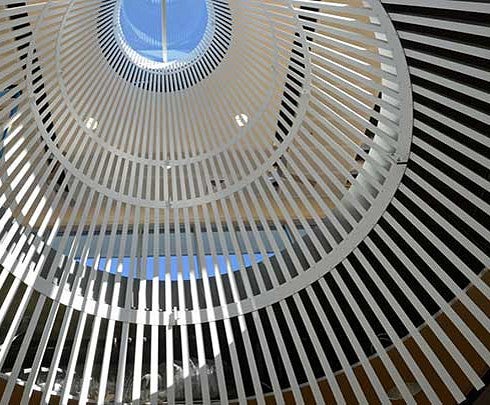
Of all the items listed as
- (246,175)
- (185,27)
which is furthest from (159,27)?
(246,175)

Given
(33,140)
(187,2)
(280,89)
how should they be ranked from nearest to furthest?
(33,140)
(280,89)
(187,2)

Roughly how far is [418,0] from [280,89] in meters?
2.04

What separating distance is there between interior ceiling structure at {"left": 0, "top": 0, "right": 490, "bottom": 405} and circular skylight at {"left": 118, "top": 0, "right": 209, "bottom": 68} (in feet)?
0.25

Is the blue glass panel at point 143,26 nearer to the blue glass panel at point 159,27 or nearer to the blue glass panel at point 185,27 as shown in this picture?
the blue glass panel at point 159,27

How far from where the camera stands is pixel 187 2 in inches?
241

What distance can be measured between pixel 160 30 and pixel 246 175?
2.28 m

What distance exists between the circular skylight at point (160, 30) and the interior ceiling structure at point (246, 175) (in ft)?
0.25

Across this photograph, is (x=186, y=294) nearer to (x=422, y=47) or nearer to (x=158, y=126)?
(x=158, y=126)

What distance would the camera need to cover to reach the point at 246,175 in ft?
16.6

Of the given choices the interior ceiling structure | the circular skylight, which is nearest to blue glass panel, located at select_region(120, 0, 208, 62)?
the circular skylight

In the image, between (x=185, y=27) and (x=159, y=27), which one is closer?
(x=185, y=27)

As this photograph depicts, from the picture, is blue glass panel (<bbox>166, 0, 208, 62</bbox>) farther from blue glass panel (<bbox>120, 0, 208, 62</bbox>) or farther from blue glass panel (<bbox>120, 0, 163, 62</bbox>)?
blue glass panel (<bbox>120, 0, 163, 62</bbox>)

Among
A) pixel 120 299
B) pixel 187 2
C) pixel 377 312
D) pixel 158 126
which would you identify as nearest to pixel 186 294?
pixel 120 299

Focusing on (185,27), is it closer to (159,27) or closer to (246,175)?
(159,27)
